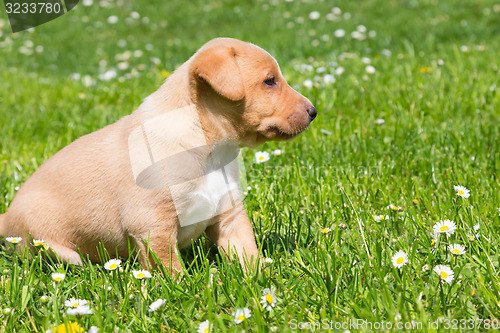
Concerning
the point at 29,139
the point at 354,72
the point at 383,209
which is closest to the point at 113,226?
the point at 383,209

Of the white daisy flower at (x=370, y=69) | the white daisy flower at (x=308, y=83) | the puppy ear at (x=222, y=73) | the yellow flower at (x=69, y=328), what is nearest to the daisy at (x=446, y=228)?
the puppy ear at (x=222, y=73)

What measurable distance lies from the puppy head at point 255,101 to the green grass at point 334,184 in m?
0.53

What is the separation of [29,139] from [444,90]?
11.7 feet

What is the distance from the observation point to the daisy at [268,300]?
213 centimetres

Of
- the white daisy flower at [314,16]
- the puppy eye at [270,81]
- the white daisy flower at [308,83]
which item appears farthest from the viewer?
the white daisy flower at [314,16]

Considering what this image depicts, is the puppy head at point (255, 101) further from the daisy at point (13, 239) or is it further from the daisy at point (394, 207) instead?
the daisy at point (13, 239)

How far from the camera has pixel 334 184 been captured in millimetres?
3318

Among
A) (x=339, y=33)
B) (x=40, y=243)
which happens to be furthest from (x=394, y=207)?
(x=339, y=33)

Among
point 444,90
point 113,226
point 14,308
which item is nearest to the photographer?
point 14,308

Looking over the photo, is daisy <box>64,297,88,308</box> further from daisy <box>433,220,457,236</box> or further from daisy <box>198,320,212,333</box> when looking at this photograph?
daisy <box>433,220,457,236</box>

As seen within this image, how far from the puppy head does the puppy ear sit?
0.06 feet

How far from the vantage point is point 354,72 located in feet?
18.2

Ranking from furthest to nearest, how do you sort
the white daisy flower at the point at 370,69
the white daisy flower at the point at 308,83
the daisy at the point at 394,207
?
1. the white daisy flower at the point at 370,69
2. the white daisy flower at the point at 308,83
3. the daisy at the point at 394,207

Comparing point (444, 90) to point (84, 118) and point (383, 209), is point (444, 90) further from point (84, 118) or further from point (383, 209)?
point (84, 118)
